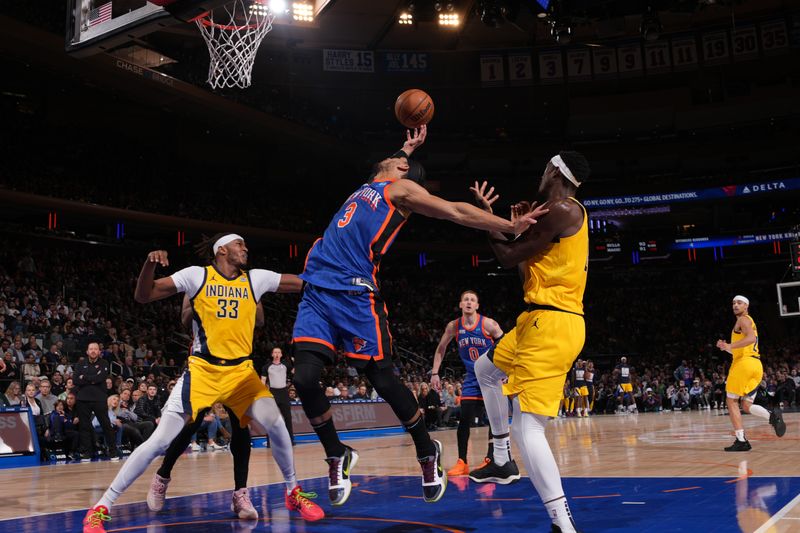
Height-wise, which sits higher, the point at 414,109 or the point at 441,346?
the point at 414,109

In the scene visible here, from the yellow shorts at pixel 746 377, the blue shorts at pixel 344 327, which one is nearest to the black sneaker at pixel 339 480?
the blue shorts at pixel 344 327

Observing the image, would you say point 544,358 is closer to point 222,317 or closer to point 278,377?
point 222,317

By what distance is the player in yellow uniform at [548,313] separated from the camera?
4582 millimetres

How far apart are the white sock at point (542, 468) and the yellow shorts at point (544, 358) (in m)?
0.10

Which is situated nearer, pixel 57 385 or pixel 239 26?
pixel 239 26

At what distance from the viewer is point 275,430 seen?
587 centimetres

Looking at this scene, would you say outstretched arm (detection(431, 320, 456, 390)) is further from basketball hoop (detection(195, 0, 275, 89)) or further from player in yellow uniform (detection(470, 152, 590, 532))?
basketball hoop (detection(195, 0, 275, 89))

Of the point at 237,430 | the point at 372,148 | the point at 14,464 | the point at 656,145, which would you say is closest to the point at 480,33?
the point at 372,148

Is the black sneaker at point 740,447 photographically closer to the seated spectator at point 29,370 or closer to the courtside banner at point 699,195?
the seated spectator at point 29,370

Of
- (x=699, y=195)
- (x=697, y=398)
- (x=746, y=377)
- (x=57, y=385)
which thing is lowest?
(x=697, y=398)

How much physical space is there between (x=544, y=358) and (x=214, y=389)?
2.53 m

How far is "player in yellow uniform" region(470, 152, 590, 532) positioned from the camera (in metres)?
4.58

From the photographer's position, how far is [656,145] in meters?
33.9

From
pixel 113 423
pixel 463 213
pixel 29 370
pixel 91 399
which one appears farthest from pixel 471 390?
pixel 29 370
